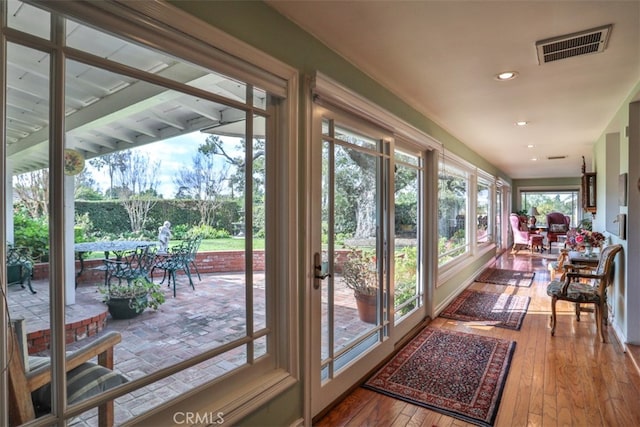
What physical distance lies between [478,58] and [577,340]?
2.86m

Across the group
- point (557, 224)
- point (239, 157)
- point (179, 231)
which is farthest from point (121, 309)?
point (557, 224)

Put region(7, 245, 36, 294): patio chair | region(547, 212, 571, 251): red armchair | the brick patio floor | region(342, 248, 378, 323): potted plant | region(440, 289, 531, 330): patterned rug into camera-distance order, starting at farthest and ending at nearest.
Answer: region(547, 212, 571, 251): red armchair < region(440, 289, 531, 330): patterned rug < region(342, 248, 378, 323): potted plant < the brick patio floor < region(7, 245, 36, 294): patio chair

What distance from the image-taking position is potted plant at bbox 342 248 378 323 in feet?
8.11

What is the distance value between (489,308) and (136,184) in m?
4.32

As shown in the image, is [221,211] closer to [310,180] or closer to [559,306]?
[310,180]

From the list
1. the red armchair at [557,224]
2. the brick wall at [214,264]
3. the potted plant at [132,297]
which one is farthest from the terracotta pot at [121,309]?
the red armchair at [557,224]

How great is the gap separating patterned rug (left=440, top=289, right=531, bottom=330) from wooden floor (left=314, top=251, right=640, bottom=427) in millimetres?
310

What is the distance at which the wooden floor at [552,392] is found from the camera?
6.66ft

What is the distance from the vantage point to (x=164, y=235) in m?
1.42

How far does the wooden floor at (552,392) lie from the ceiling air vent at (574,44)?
7.49ft

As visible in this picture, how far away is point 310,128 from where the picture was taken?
1934 mm

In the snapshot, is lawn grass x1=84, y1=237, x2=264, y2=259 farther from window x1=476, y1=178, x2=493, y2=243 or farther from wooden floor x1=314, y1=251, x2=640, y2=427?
window x1=476, y1=178, x2=493, y2=243

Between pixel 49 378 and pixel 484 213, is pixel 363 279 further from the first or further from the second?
pixel 484 213

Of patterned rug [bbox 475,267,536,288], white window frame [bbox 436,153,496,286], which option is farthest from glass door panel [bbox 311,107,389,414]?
patterned rug [bbox 475,267,536,288]
